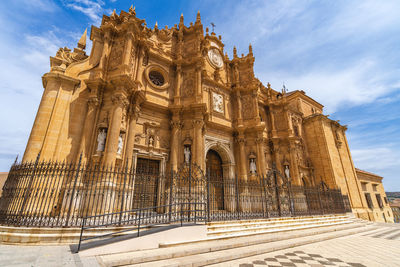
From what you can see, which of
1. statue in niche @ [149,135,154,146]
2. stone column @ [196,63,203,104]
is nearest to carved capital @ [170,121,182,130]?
statue in niche @ [149,135,154,146]

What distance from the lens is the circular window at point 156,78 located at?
13087mm

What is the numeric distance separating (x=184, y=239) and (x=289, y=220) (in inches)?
238

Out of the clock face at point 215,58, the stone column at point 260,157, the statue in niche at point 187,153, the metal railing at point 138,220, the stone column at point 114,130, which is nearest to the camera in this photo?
the metal railing at point 138,220

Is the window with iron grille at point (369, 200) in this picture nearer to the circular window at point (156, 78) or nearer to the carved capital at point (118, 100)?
the circular window at point (156, 78)

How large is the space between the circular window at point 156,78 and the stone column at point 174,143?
3348mm

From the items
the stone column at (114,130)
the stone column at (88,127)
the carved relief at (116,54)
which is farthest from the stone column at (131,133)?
the carved relief at (116,54)

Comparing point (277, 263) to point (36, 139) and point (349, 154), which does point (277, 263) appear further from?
point (349, 154)

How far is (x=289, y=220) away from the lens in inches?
348

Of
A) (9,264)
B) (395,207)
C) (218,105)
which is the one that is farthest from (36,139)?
(395,207)

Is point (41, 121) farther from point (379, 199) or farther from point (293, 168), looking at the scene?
point (379, 199)

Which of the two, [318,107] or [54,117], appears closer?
[54,117]

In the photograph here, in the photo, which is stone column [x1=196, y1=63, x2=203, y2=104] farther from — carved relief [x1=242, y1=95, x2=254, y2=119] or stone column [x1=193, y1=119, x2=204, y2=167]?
carved relief [x1=242, y1=95, x2=254, y2=119]

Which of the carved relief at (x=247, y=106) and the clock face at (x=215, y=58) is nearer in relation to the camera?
the carved relief at (x=247, y=106)

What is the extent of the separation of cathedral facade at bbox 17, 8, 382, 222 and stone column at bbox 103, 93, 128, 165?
5cm
